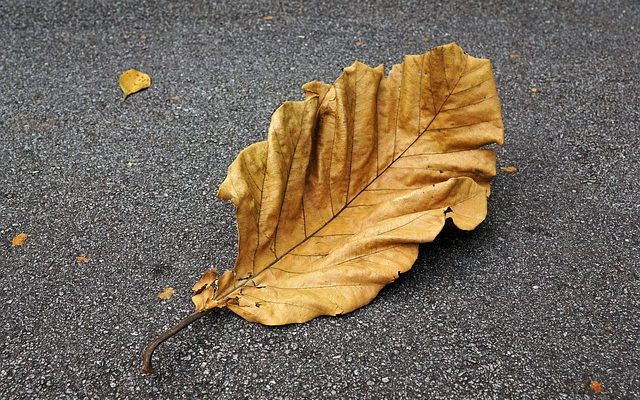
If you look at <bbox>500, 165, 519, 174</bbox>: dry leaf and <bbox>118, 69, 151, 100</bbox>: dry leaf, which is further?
<bbox>118, 69, 151, 100</bbox>: dry leaf

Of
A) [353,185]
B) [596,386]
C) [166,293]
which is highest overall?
[353,185]

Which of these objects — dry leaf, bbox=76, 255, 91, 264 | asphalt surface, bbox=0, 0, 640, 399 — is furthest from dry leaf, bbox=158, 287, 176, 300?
dry leaf, bbox=76, 255, 91, 264

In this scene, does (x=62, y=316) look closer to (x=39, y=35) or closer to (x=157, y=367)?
(x=157, y=367)

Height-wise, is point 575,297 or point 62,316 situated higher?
point 62,316

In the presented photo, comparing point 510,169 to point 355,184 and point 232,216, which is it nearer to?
point 355,184

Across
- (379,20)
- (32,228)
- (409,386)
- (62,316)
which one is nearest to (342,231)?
(409,386)

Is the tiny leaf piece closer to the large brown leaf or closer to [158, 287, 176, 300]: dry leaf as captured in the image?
the large brown leaf

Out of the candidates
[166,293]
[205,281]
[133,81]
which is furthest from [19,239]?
[133,81]
